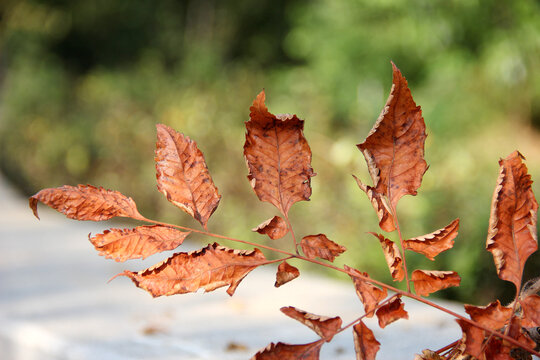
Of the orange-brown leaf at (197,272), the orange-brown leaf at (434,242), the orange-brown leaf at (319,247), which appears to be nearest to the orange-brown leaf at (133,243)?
the orange-brown leaf at (197,272)

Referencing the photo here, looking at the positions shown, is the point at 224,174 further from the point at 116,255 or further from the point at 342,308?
the point at 116,255

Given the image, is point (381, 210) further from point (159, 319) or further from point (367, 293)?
point (159, 319)

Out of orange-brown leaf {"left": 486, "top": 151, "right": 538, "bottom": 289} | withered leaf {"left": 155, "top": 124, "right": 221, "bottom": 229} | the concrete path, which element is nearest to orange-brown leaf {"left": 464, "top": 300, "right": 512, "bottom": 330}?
orange-brown leaf {"left": 486, "top": 151, "right": 538, "bottom": 289}

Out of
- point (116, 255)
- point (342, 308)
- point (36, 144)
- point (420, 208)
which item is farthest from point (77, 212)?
point (36, 144)

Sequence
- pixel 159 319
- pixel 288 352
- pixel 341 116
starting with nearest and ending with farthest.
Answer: pixel 288 352 < pixel 159 319 < pixel 341 116

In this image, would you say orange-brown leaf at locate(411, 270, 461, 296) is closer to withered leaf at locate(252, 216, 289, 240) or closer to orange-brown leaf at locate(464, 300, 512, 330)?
orange-brown leaf at locate(464, 300, 512, 330)

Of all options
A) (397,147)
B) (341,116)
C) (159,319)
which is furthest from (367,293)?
(341,116)

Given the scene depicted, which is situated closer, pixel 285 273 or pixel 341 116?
pixel 285 273
